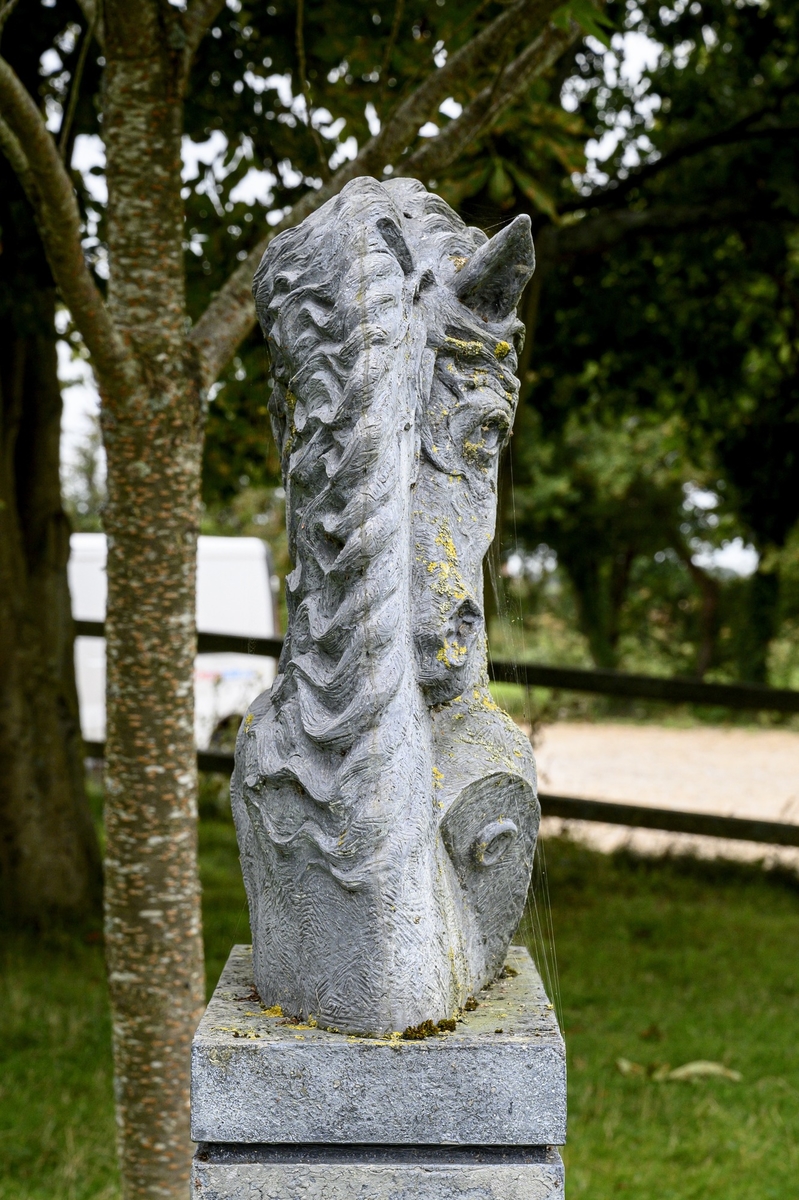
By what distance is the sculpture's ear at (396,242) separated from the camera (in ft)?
6.80

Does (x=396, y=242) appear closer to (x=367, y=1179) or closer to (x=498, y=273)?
(x=498, y=273)

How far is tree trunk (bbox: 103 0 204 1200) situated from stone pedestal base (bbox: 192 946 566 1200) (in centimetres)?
161

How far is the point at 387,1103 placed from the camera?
5.74ft

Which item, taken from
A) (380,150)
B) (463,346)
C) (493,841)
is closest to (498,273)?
(463,346)

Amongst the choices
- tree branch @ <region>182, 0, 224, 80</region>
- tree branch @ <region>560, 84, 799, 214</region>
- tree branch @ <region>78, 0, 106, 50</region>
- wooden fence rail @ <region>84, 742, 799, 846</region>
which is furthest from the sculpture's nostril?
wooden fence rail @ <region>84, 742, 799, 846</region>

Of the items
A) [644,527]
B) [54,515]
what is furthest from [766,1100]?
[644,527]

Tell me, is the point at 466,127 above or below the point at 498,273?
above

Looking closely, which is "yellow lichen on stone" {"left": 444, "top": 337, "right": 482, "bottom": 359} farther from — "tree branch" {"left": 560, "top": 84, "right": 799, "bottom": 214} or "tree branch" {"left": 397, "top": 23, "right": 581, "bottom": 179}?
"tree branch" {"left": 560, "top": 84, "right": 799, "bottom": 214}

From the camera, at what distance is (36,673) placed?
619cm

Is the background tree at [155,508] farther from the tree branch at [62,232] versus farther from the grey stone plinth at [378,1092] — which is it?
the grey stone plinth at [378,1092]

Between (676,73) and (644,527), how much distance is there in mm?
15957

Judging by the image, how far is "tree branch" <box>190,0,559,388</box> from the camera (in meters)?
3.43

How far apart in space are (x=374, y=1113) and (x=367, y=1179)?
100 mm

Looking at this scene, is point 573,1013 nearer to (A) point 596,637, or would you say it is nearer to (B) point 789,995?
(B) point 789,995
